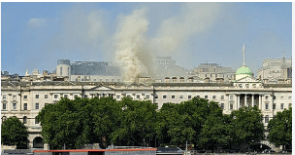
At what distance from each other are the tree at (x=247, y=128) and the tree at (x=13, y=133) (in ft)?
137

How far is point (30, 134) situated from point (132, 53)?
43415 mm

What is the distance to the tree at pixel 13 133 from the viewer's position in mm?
130750

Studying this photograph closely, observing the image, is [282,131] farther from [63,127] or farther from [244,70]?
[244,70]

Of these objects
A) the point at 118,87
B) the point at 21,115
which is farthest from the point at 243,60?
the point at 21,115

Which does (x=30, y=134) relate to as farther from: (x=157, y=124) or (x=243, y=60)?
(x=243, y=60)

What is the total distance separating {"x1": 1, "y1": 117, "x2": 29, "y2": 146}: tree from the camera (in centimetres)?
13075

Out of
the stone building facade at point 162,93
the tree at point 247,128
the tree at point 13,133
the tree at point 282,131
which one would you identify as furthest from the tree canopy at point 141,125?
the stone building facade at point 162,93

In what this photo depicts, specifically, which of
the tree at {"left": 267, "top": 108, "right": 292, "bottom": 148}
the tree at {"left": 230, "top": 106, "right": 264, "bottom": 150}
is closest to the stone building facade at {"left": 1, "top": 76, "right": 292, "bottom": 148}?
the tree at {"left": 230, "top": 106, "right": 264, "bottom": 150}

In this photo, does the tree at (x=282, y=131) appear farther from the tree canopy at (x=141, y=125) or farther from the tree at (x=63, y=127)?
the tree at (x=63, y=127)

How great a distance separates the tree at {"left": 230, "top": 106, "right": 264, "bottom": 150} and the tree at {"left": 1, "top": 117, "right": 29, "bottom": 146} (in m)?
41.7

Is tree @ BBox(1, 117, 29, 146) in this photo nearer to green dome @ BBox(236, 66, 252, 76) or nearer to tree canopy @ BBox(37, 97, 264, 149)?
tree canopy @ BBox(37, 97, 264, 149)

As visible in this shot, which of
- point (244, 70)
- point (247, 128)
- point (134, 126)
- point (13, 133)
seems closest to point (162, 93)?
point (244, 70)

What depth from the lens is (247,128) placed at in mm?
122438

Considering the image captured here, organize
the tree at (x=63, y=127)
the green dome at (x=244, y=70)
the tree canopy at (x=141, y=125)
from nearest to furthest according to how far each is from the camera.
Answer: the tree at (x=63, y=127)
the tree canopy at (x=141, y=125)
the green dome at (x=244, y=70)
